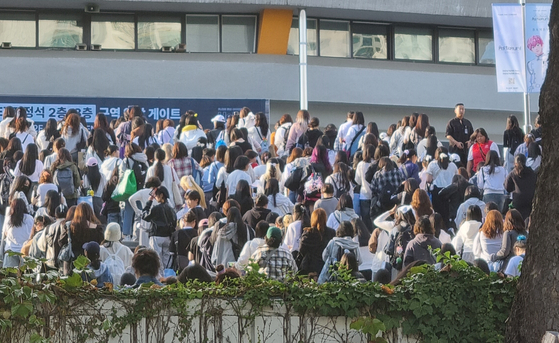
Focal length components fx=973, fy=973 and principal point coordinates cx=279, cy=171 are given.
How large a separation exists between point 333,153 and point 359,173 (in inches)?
52.4

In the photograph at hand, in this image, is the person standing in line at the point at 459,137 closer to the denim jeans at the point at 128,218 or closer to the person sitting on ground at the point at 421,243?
the denim jeans at the point at 128,218

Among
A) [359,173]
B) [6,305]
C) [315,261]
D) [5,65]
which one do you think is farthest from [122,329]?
[5,65]

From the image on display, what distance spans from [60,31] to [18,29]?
114 centimetres

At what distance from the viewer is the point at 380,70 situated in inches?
1096

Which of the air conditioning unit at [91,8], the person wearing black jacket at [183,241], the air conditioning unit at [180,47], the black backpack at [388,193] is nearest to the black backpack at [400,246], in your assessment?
the person wearing black jacket at [183,241]

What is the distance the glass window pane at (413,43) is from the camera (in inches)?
1131

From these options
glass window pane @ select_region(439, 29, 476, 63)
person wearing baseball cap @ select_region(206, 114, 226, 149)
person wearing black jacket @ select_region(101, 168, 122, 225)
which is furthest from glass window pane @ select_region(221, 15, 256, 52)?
person wearing black jacket @ select_region(101, 168, 122, 225)

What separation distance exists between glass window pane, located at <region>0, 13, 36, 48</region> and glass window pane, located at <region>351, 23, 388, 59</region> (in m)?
9.11

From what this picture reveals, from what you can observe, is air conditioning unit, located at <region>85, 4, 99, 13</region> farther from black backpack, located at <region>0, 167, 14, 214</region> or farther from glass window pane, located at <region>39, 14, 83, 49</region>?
black backpack, located at <region>0, 167, 14, 214</region>

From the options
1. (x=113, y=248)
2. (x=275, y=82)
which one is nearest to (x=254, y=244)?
(x=113, y=248)

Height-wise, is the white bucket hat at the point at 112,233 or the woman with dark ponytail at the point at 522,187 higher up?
the woman with dark ponytail at the point at 522,187

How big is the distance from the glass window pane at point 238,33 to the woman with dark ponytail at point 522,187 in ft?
47.1

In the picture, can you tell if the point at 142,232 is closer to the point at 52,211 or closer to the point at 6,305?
the point at 52,211

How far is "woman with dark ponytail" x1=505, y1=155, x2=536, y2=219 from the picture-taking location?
14.0 m
